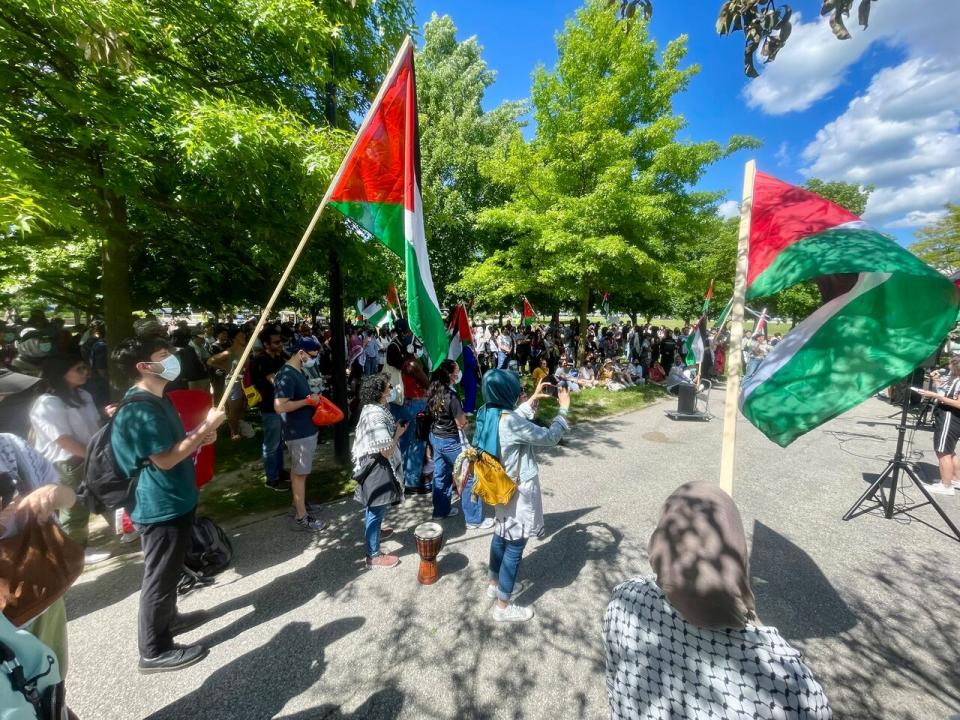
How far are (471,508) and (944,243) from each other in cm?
3004

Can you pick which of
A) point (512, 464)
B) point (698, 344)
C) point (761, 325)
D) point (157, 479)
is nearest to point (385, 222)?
point (512, 464)

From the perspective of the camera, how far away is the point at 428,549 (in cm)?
359

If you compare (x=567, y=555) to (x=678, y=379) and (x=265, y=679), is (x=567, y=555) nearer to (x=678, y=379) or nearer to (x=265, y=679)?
(x=265, y=679)

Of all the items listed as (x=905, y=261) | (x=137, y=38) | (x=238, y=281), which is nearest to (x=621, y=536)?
(x=905, y=261)

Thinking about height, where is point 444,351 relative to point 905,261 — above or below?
below

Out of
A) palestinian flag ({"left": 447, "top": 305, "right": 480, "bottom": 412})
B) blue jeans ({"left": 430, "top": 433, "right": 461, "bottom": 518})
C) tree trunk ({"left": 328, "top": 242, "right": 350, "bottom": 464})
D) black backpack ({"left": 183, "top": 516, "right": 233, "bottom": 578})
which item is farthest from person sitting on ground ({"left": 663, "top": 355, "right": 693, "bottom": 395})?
black backpack ({"left": 183, "top": 516, "right": 233, "bottom": 578})

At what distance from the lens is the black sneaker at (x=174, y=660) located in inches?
106

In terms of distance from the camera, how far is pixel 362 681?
2.71m

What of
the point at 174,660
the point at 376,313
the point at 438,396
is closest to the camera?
the point at 174,660

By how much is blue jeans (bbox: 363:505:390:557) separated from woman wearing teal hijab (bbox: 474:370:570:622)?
3.80 feet

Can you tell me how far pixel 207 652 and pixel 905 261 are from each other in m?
5.16

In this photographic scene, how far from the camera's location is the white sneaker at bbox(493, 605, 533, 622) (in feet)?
10.6

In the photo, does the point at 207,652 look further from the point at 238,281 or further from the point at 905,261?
the point at 238,281

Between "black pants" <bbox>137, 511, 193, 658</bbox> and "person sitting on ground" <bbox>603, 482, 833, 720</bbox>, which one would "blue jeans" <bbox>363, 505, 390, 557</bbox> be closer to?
"black pants" <bbox>137, 511, 193, 658</bbox>
